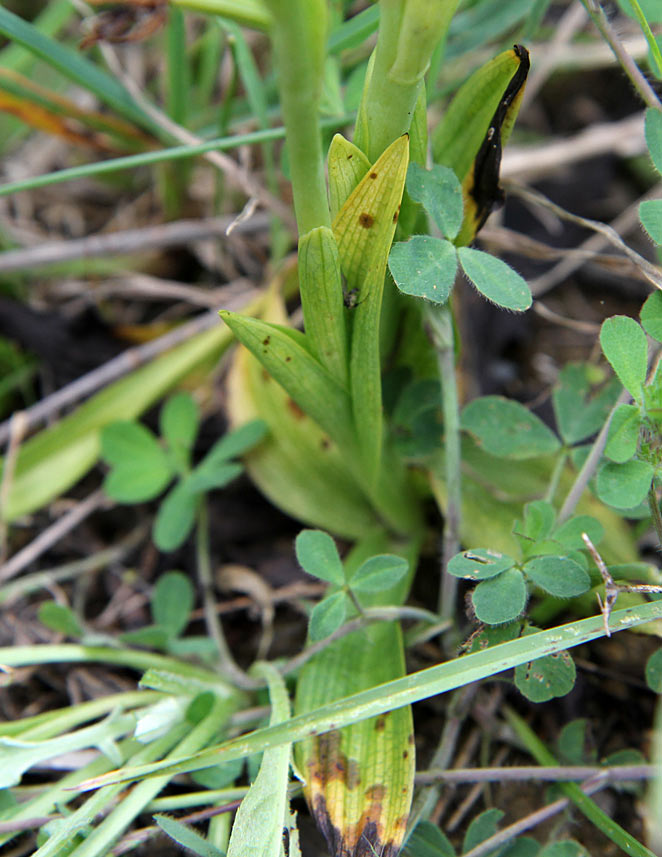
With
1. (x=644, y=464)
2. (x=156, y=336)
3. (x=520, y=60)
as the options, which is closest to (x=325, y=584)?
(x=644, y=464)

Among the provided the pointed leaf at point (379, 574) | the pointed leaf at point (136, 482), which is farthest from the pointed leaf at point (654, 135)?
the pointed leaf at point (136, 482)

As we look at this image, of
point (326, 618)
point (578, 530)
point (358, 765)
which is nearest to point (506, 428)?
point (578, 530)

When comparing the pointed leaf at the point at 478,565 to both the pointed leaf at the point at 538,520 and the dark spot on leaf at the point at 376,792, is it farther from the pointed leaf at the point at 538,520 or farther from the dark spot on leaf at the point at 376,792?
the dark spot on leaf at the point at 376,792

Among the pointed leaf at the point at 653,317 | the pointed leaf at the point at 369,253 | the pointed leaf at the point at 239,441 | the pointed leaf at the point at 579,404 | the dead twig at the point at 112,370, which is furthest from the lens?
the dead twig at the point at 112,370

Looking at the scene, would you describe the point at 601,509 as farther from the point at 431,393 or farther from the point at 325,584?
the point at 325,584

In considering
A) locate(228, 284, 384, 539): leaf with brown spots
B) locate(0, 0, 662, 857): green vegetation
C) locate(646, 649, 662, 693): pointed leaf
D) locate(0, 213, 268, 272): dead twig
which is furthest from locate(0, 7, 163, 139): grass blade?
locate(646, 649, 662, 693): pointed leaf

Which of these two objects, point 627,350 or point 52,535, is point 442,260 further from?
point 52,535
